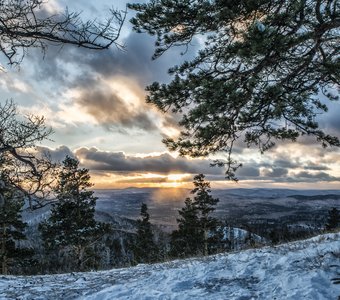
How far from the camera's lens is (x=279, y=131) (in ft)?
28.9

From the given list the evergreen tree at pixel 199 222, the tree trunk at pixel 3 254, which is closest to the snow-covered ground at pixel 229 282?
the tree trunk at pixel 3 254

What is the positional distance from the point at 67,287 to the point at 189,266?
10.4 ft

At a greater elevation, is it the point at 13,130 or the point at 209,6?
the point at 209,6

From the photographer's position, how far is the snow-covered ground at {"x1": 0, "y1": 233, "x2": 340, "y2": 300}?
612 cm

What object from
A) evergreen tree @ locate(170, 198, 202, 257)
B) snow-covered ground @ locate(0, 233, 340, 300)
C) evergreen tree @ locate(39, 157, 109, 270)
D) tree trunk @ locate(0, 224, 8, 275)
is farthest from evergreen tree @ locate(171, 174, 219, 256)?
snow-covered ground @ locate(0, 233, 340, 300)

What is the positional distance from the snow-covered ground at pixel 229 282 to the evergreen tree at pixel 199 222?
867 inches

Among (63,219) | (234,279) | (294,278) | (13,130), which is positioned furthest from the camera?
(63,219)

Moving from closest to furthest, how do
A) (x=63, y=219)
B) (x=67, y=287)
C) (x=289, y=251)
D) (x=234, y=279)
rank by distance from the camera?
(x=234, y=279) < (x=289, y=251) < (x=67, y=287) < (x=63, y=219)

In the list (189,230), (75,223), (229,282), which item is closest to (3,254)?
(75,223)

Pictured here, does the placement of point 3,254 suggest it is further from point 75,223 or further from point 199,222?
point 199,222

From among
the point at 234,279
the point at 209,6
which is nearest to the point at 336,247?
the point at 234,279

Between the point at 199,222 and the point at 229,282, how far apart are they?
81.9 feet

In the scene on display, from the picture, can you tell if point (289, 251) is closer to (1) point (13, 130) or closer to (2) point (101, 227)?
(1) point (13, 130)

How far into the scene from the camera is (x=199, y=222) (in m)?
31.7
